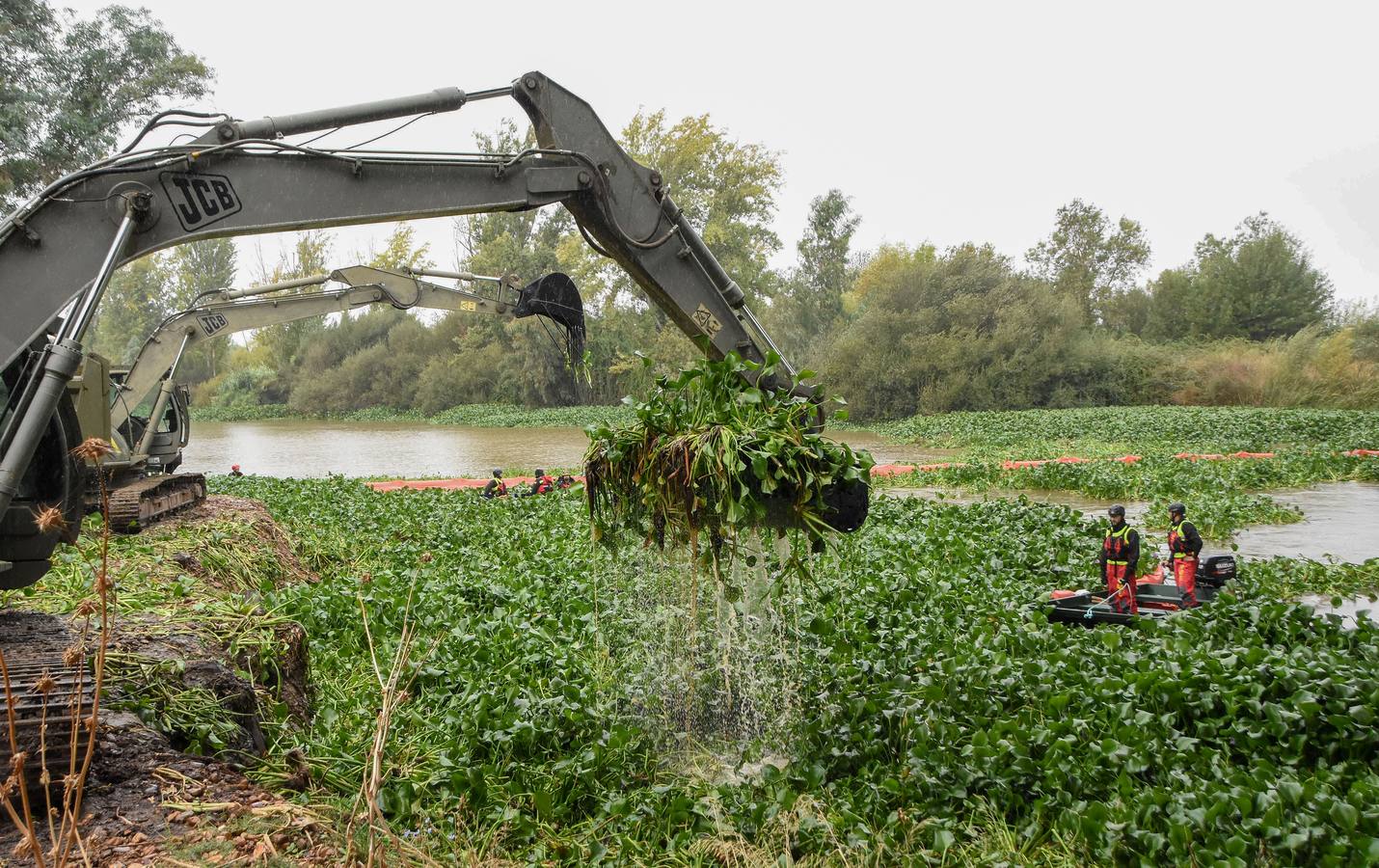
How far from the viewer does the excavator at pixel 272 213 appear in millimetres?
4828

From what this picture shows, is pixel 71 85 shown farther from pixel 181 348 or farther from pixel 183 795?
pixel 183 795

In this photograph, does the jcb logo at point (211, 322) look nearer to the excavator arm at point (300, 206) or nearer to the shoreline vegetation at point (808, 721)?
the shoreline vegetation at point (808, 721)

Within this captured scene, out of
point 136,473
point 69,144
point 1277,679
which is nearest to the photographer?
point 1277,679

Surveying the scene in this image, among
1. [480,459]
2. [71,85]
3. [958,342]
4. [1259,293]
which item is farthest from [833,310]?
[71,85]

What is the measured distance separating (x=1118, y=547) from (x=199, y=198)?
730 cm

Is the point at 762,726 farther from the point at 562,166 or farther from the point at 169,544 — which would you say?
the point at 169,544

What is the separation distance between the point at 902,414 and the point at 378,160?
35788 millimetres

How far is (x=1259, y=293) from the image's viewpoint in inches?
1679

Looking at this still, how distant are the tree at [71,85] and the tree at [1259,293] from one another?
43.2 metres

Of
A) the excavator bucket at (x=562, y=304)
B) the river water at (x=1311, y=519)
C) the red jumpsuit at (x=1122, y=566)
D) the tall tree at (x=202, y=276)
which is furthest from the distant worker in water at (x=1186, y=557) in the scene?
the tall tree at (x=202, y=276)

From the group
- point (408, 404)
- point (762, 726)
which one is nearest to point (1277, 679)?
point (762, 726)

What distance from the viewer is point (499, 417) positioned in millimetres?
47469

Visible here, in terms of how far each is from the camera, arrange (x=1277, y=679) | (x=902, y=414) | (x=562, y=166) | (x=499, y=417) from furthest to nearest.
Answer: (x=499, y=417)
(x=902, y=414)
(x=562, y=166)
(x=1277, y=679)

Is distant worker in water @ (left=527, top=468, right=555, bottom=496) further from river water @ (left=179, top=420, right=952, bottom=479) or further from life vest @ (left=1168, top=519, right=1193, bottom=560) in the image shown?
life vest @ (left=1168, top=519, right=1193, bottom=560)
